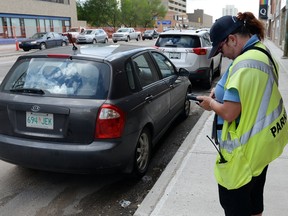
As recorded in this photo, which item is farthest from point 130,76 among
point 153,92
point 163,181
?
point 163,181

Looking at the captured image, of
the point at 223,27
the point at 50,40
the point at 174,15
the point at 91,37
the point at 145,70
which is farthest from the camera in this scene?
the point at 174,15

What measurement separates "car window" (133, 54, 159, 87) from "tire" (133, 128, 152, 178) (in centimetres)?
64

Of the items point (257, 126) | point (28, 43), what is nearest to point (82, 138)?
point (257, 126)

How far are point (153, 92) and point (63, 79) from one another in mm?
1241

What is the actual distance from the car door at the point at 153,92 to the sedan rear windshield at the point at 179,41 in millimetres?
4419

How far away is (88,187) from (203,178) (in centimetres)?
134

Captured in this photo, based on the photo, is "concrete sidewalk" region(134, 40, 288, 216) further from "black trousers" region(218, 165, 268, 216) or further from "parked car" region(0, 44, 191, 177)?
"black trousers" region(218, 165, 268, 216)

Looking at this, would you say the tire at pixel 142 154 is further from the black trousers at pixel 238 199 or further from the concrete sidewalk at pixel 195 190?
the black trousers at pixel 238 199

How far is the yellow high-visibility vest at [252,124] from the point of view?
5.95 ft

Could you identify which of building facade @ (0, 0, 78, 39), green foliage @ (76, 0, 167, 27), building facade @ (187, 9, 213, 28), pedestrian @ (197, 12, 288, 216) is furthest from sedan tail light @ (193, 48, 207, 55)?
building facade @ (187, 9, 213, 28)

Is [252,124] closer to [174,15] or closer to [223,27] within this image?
[223,27]

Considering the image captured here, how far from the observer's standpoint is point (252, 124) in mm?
1868

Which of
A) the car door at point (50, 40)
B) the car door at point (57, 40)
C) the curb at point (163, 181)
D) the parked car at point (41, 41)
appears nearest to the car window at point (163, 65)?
the curb at point (163, 181)

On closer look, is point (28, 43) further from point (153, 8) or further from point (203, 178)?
point (153, 8)
